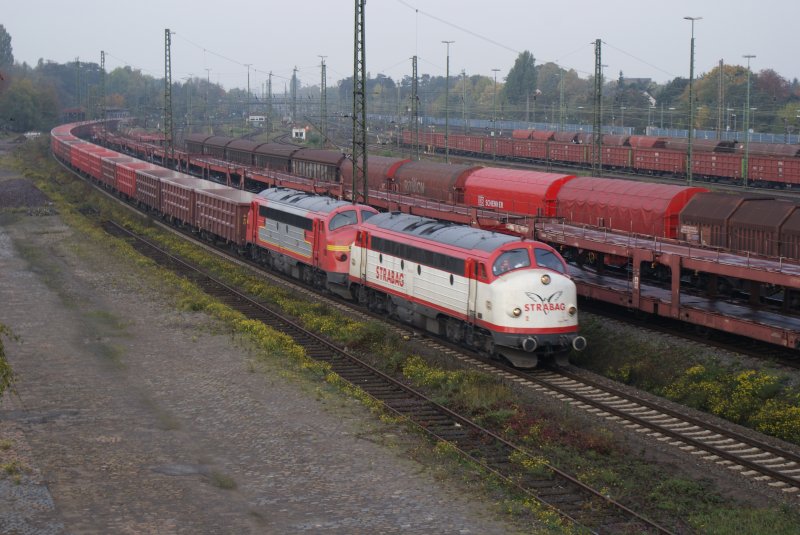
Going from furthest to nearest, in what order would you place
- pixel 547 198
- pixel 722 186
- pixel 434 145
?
pixel 434 145, pixel 722 186, pixel 547 198

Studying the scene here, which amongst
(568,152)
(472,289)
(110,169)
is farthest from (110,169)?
(472,289)

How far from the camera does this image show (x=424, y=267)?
84.4 feet

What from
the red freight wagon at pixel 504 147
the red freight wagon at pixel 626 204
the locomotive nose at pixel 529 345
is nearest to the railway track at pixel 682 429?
the locomotive nose at pixel 529 345

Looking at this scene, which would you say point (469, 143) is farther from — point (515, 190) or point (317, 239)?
point (317, 239)

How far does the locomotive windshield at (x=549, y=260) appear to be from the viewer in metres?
22.8

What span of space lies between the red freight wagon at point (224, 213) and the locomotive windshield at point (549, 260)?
808 inches

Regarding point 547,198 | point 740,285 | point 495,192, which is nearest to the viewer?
point 740,285

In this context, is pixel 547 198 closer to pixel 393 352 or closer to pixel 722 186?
pixel 393 352

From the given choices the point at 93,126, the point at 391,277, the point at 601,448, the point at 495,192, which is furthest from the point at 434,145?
the point at 601,448

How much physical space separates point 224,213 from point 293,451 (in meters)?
28.0

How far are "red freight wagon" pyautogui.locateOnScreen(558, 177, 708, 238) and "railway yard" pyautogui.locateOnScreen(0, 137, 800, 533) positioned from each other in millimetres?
7880

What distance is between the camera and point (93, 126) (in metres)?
133

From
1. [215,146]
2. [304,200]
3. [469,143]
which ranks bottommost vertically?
[304,200]

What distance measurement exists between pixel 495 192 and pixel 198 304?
18691 millimetres
